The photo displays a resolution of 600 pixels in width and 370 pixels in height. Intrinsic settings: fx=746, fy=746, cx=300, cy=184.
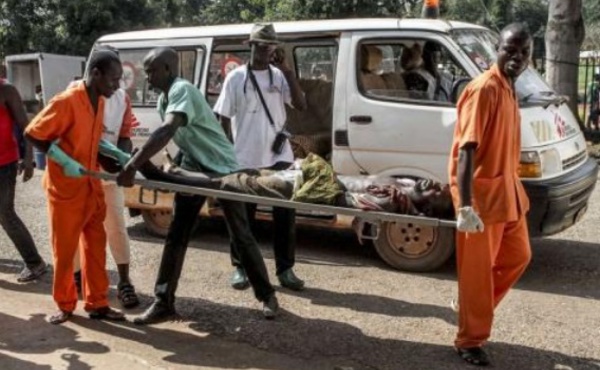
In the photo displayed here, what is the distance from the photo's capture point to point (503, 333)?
4.50 meters

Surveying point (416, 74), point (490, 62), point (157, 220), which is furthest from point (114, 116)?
point (490, 62)

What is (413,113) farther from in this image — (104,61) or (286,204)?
(104,61)

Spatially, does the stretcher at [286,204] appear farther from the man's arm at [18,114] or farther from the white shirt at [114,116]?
the man's arm at [18,114]

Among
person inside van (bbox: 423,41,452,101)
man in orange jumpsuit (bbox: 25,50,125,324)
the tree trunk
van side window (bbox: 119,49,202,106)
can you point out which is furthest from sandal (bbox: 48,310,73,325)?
the tree trunk

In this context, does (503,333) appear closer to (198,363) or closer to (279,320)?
(279,320)

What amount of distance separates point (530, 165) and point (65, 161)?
3.17 meters

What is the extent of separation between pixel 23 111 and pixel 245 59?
201cm

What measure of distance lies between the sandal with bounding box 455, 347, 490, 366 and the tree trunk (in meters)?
7.29

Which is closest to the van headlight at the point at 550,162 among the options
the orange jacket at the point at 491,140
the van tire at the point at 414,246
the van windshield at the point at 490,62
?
the van windshield at the point at 490,62

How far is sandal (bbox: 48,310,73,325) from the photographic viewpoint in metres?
4.66

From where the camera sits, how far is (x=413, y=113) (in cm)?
570

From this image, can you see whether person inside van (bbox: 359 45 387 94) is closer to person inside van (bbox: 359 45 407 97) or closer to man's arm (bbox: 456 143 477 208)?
person inside van (bbox: 359 45 407 97)

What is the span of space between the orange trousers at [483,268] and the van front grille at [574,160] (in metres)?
1.72

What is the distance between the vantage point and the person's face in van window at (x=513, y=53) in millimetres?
3842
